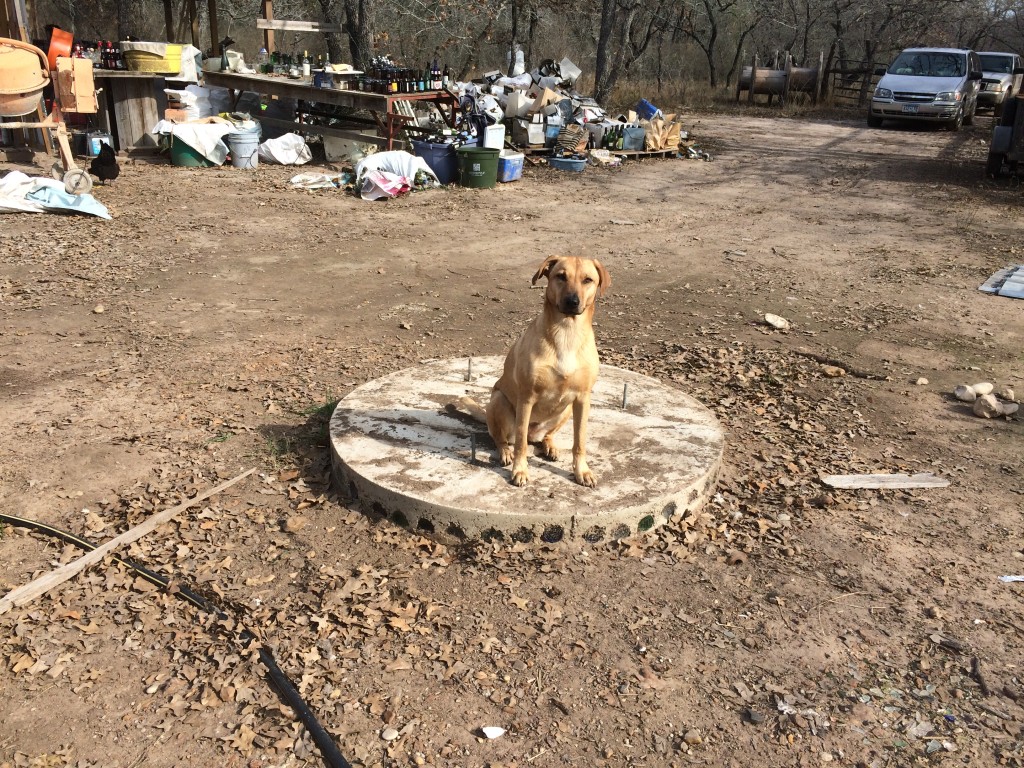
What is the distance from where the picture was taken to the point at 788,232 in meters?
10.3

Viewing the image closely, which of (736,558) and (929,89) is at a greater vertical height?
(929,89)

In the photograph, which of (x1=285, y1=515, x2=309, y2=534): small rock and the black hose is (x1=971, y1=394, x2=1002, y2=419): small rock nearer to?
(x1=285, y1=515, x2=309, y2=534): small rock

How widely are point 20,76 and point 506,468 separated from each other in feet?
32.1

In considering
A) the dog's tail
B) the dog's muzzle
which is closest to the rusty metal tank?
the dog's tail

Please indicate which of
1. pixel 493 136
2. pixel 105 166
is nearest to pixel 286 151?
pixel 105 166

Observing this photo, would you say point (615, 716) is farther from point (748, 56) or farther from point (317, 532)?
point (748, 56)

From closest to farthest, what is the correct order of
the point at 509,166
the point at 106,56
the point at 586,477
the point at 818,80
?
the point at 586,477
the point at 509,166
the point at 106,56
the point at 818,80

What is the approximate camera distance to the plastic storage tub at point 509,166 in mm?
12648

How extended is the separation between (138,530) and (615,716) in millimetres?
2294

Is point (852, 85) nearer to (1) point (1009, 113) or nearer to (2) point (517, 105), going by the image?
(1) point (1009, 113)

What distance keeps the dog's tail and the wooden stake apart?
1356 millimetres

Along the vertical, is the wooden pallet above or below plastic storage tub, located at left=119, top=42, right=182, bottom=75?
below

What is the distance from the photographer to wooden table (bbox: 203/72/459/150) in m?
12.5

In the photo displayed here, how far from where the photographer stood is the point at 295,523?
3908mm
